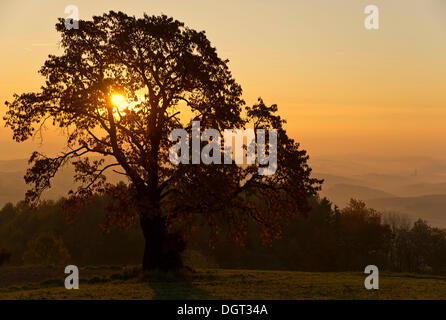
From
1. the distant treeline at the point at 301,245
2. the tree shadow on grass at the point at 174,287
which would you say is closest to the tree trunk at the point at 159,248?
the tree shadow on grass at the point at 174,287

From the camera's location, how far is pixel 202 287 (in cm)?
2822

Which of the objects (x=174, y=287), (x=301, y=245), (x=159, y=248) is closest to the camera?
(x=174, y=287)

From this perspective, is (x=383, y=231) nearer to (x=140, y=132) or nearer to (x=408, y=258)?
(x=408, y=258)

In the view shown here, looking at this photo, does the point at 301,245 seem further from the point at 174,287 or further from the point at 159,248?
the point at 174,287

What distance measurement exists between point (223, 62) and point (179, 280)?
14.0 meters

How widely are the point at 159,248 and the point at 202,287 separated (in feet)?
20.0

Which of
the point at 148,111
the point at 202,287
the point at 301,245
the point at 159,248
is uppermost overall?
the point at 148,111

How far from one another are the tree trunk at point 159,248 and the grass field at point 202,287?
1.08 m

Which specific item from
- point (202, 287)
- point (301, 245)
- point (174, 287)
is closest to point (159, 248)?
point (174, 287)

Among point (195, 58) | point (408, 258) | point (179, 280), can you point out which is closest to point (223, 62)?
point (195, 58)

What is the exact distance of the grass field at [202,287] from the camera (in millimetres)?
25422

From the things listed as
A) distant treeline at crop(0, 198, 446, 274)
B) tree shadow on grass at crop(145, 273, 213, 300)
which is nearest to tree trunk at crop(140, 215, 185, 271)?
tree shadow on grass at crop(145, 273, 213, 300)

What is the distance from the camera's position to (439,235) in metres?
109

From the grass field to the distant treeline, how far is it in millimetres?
47408
